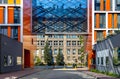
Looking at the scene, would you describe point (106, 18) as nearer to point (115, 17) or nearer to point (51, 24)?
point (115, 17)

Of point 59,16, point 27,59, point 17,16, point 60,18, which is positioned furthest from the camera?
point 27,59

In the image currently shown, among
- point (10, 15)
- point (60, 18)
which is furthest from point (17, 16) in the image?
point (60, 18)

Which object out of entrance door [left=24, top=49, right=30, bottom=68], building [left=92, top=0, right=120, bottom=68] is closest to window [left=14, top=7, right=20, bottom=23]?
entrance door [left=24, top=49, right=30, bottom=68]

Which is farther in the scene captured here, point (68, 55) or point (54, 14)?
Result: point (68, 55)

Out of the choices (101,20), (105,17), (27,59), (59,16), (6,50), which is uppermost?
(59,16)

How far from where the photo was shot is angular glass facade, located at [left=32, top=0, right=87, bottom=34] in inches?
2928

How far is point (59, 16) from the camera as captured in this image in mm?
75188

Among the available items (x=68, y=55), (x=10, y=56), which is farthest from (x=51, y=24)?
(x=68, y=55)

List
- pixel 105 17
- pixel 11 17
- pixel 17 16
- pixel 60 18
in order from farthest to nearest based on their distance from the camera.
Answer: pixel 60 18 → pixel 105 17 → pixel 17 16 → pixel 11 17

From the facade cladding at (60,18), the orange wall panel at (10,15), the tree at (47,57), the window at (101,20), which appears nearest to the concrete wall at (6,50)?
the orange wall panel at (10,15)

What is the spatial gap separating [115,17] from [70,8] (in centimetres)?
991

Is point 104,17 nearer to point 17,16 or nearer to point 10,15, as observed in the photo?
point 17,16

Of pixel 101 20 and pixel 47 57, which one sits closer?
pixel 101 20

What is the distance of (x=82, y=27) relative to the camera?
7488 cm
